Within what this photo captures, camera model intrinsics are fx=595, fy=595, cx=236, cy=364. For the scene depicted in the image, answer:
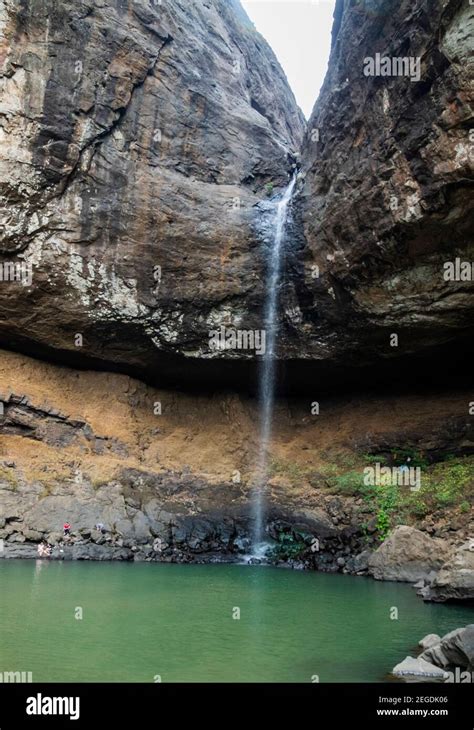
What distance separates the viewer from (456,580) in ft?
34.2

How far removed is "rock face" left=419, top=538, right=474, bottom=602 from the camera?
33.9 ft

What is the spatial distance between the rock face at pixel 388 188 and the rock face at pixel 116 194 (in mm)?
2879

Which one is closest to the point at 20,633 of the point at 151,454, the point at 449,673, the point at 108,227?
the point at 449,673

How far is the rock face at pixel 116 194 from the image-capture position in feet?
62.3

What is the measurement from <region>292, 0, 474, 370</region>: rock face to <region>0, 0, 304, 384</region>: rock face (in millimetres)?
2879

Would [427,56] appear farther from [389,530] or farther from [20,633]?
[20,633]

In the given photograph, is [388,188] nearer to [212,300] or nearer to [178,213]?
[212,300]

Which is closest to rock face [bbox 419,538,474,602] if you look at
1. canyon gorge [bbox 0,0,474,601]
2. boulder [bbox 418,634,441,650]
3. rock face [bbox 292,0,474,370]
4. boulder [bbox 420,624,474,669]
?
canyon gorge [bbox 0,0,474,601]

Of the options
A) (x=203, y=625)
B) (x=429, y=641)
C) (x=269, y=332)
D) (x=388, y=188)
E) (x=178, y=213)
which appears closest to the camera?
(x=429, y=641)

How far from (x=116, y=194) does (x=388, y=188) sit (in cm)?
935

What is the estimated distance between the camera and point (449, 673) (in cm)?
636

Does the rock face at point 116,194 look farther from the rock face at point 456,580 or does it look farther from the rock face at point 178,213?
the rock face at point 456,580

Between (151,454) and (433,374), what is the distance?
1020 centimetres

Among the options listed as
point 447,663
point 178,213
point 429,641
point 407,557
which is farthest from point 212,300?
point 447,663
